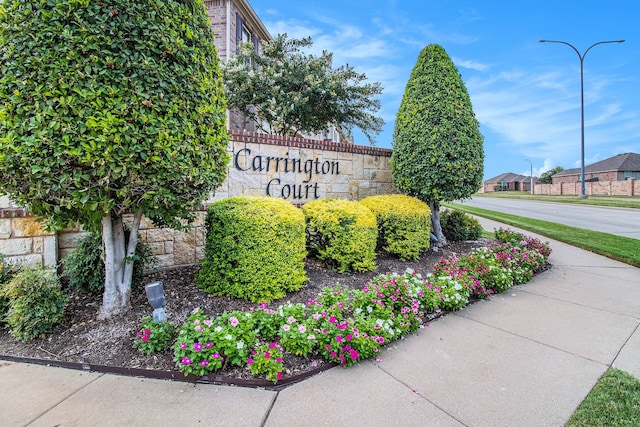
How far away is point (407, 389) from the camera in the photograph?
2.21 metres

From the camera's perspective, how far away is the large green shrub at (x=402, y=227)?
5.30m

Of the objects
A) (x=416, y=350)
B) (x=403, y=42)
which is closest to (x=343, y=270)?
(x=416, y=350)

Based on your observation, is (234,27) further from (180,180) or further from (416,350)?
(416,350)

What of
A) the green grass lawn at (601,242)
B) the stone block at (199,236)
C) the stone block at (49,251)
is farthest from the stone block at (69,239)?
the green grass lawn at (601,242)

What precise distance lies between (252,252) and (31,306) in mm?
2017

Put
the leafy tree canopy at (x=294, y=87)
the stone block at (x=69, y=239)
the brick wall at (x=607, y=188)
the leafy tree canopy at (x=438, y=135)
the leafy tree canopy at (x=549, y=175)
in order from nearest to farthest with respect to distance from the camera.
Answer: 1. the stone block at (x=69, y=239)
2. the leafy tree canopy at (x=438, y=135)
3. the leafy tree canopy at (x=294, y=87)
4. the brick wall at (x=607, y=188)
5. the leafy tree canopy at (x=549, y=175)

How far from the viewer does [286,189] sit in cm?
589

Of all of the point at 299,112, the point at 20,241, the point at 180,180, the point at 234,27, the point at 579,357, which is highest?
the point at 234,27

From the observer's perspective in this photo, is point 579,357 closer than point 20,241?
Yes

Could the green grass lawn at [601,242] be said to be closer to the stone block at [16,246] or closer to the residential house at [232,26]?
the stone block at [16,246]

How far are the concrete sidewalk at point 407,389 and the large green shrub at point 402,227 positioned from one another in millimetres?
2137

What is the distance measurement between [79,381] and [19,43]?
105 inches

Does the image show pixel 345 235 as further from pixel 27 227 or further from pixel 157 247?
pixel 27 227

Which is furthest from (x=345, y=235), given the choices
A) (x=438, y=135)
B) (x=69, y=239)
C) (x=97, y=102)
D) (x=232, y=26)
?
(x=232, y=26)
